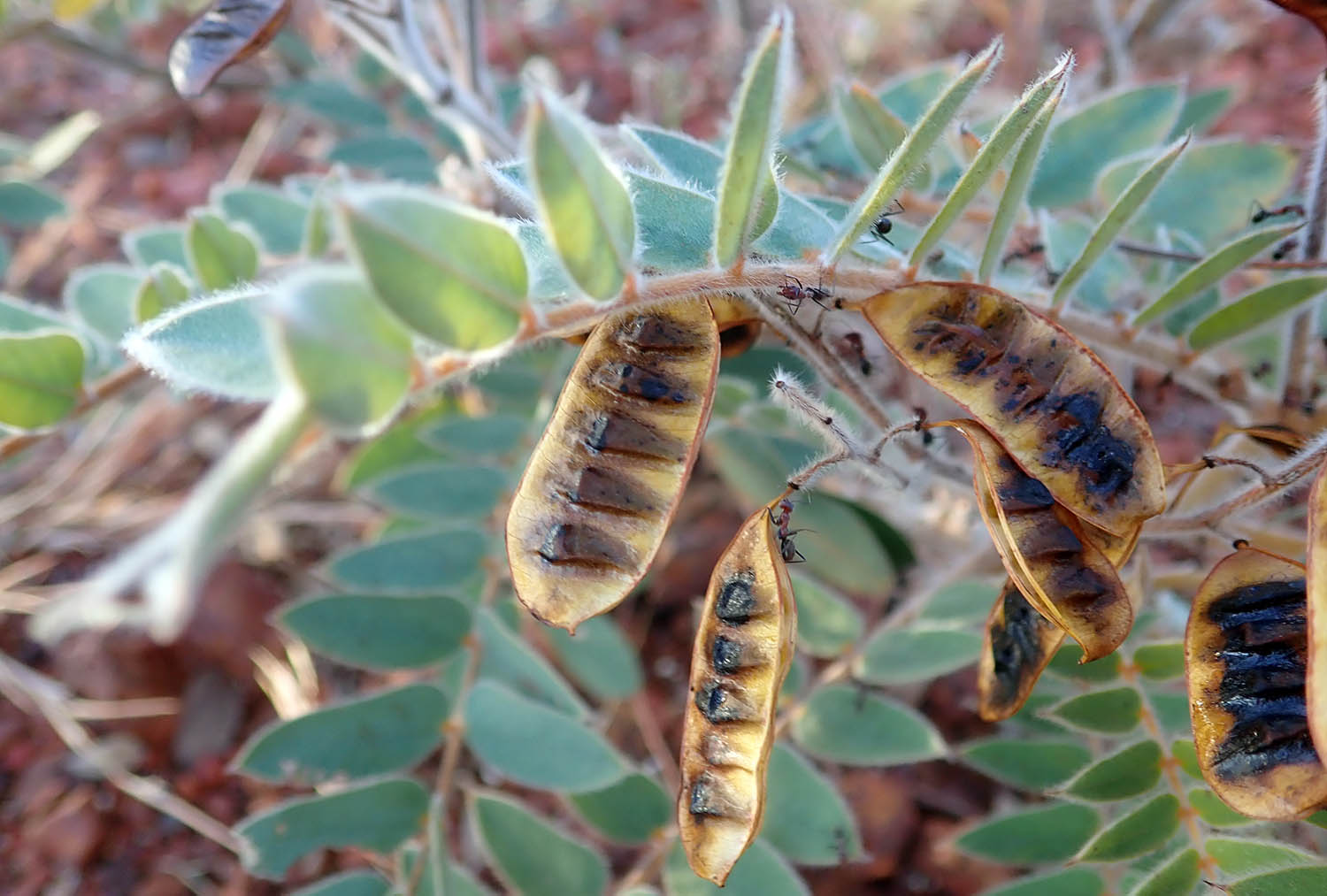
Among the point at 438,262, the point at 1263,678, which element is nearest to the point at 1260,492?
the point at 1263,678

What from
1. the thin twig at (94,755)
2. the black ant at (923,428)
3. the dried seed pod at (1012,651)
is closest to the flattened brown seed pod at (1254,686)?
the dried seed pod at (1012,651)

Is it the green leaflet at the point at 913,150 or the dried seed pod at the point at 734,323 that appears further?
the dried seed pod at the point at 734,323

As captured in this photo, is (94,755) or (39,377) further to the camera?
(94,755)

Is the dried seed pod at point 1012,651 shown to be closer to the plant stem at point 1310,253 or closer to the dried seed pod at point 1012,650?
the dried seed pod at point 1012,650

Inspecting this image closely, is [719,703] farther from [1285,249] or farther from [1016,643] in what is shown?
[1285,249]

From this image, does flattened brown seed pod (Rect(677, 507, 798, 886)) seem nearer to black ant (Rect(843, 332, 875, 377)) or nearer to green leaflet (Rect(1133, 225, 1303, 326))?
black ant (Rect(843, 332, 875, 377))

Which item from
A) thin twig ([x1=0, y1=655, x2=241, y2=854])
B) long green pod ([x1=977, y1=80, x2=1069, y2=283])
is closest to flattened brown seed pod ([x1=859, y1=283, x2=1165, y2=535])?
long green pod ([x1=977, y1=80, x2=1069, y2=283])
